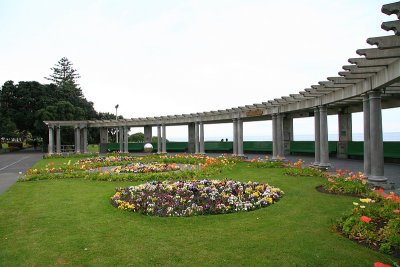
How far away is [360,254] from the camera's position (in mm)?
4730

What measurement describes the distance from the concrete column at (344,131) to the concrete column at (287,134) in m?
5.71

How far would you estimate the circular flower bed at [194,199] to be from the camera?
7.54 m

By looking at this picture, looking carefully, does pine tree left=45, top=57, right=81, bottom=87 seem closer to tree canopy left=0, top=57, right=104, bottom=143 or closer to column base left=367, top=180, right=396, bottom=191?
tree canopy left=0, top=57, right=104, bottom=143

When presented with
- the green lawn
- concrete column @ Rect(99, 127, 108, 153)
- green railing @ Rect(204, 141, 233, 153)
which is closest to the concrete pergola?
the green lawn

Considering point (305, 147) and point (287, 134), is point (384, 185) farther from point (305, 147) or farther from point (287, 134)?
point (287, 134)

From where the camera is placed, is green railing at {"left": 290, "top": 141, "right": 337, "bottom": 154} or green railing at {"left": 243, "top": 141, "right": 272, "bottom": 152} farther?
green railing at {"left": 243, "top": 141, "right": 272, "bottom": 152}

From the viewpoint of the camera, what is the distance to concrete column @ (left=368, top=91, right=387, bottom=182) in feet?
33.2

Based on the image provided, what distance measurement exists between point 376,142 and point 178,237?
7890mm

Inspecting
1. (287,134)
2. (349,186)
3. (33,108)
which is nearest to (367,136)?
(349,186)

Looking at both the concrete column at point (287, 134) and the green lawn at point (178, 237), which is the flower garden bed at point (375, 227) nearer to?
the green lawn at point (178, 237)

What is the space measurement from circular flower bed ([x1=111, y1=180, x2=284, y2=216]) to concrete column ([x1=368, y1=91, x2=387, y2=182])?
11.8 ft

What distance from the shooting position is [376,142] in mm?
10164

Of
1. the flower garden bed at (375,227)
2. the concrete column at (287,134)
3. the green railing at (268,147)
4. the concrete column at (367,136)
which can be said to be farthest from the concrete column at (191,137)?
the flower garden bed at (375,227)

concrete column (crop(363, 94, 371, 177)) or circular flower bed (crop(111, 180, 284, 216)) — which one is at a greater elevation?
concrete column (crop(363, 94, 371, 177))
